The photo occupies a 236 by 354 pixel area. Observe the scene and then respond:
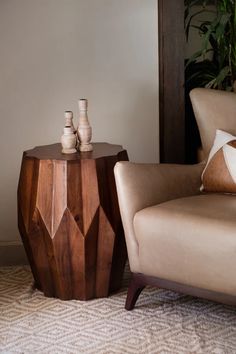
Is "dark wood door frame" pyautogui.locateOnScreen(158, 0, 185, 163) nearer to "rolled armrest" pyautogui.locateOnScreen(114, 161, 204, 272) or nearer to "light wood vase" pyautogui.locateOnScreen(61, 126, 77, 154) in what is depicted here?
"rolled armrest" pyautogui.locateOnScreen(114, 161, 204, 272)

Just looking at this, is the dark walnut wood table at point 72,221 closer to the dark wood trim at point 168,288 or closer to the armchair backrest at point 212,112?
the dark wood trim at point 168,288

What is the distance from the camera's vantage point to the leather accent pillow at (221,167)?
2334 millimetres

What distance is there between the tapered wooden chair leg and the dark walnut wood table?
0.50ft

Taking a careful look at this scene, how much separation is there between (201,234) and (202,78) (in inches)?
51.5

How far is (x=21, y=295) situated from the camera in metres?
2.51

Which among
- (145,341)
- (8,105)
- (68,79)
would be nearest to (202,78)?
(68,79)

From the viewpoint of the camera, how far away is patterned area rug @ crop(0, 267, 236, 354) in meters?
2.06

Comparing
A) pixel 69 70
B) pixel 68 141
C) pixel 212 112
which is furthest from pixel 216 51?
pixel 68 141

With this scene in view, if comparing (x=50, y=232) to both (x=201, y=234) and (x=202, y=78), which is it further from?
(x=202, y=78)

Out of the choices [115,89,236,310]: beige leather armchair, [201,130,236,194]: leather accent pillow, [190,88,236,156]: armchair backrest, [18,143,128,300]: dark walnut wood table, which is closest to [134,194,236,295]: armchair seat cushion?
[115,89,236,310]: beige leather armchair

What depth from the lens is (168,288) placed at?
86.5 inches

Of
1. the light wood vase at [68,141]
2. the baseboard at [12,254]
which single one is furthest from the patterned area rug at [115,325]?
the light wood vase at [68,141]

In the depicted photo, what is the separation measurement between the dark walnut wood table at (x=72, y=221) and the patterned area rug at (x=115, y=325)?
0.10 metres

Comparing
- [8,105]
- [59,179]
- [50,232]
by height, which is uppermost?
[8,105]
